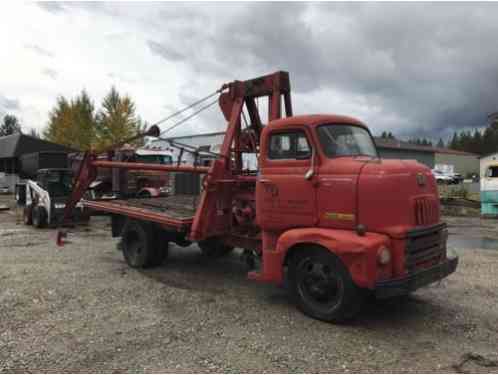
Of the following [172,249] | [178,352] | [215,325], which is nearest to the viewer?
[178,352]

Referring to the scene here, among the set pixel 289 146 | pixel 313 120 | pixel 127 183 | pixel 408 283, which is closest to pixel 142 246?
pixel 289 146

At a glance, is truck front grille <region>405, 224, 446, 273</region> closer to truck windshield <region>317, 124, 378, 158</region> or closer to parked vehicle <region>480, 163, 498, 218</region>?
truck windshield <region>317, 124, 378, 158</region>

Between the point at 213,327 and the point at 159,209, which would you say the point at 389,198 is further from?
the point at 159,209

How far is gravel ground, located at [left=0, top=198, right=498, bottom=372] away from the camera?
3986mm

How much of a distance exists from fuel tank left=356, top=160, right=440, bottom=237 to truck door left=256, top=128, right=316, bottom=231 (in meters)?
0.68

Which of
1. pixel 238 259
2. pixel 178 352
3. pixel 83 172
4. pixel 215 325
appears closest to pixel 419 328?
pixel 215 325

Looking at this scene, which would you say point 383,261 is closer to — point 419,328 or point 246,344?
point 419,328

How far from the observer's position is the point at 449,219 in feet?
54.3

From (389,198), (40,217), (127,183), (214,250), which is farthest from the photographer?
(127,183)

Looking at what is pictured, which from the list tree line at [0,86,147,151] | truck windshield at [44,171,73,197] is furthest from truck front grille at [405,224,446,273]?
tree line at [0,86,147,151]

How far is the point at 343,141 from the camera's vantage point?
5332mm

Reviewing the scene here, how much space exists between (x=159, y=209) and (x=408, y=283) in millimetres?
4701

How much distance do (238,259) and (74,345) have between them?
4678 mm

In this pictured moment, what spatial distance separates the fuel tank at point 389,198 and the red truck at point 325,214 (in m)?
0.01
